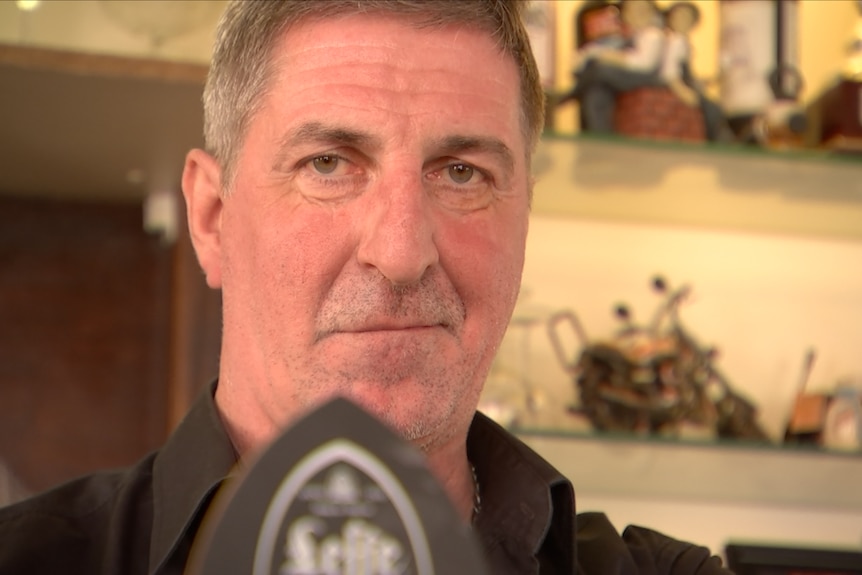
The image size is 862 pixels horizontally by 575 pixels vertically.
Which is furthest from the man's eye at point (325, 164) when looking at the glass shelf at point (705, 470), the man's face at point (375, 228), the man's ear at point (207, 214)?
the glass shelf at point (705, 470)

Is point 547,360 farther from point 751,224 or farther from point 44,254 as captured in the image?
point 44,254

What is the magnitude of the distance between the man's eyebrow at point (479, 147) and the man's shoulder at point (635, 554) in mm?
331

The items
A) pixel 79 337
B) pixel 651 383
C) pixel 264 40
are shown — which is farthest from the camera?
pixel 79 337

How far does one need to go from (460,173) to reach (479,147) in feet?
0.09

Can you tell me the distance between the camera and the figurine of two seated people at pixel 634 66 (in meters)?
1.40

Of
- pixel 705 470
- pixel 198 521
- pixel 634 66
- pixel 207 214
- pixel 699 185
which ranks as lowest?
pixel 198 521

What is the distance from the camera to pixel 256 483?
0.44m

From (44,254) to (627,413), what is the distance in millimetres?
945

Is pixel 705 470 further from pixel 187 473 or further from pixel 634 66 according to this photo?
pixel 187 473

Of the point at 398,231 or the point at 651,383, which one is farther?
the point at 651,383

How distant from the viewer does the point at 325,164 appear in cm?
83

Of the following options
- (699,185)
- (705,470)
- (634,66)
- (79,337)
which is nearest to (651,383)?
(705,470)

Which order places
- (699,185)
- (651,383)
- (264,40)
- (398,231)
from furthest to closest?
(699,185), (651,383), (264,40), (398,231)

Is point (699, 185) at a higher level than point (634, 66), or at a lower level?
lower
